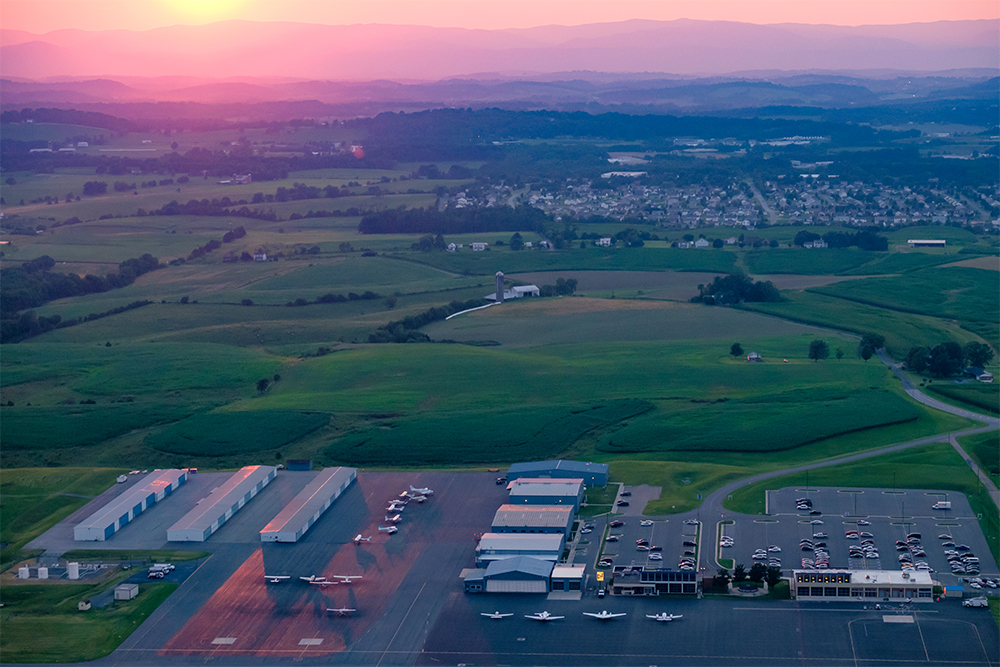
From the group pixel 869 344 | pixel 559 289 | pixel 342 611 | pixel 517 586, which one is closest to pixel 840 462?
pixel 517 586

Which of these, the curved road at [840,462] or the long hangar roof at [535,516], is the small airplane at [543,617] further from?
the long hangar roof at [535,516]

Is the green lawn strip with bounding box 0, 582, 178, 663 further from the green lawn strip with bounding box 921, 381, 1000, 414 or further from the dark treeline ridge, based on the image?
the dark treeline ridge

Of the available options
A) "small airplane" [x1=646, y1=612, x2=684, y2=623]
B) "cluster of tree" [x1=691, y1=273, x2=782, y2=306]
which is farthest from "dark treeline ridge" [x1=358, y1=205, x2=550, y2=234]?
"small airplane" [x1=646, y1=612, x2=684, y2=623]

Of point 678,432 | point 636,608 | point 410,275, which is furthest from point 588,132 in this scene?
point 636,608

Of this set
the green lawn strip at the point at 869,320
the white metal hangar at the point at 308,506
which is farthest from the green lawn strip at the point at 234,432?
the green lawn strip at the point at 869,320

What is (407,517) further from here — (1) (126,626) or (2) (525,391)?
(2) (525,391)

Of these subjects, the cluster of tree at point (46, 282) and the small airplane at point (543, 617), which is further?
the cluster of tree at point (46, 282)
